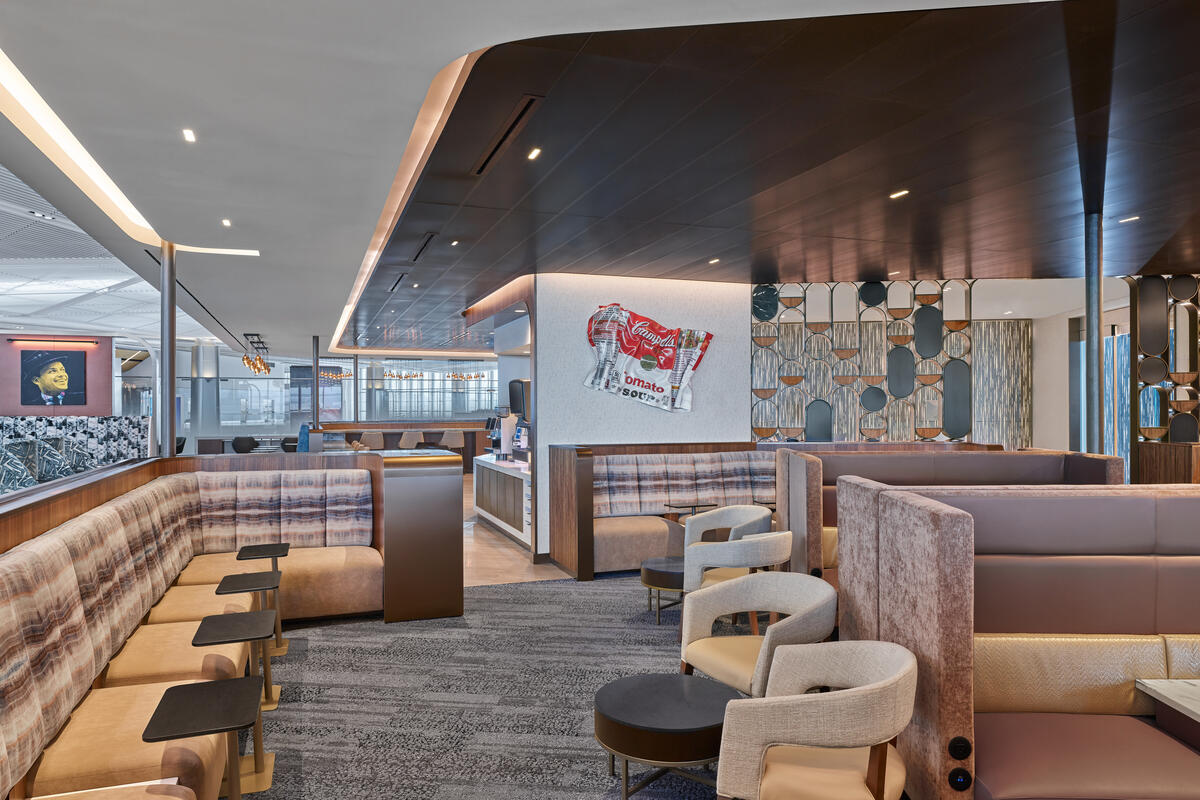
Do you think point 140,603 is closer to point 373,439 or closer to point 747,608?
point 747,608

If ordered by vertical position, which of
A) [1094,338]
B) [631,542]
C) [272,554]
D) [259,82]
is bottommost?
[631,542]

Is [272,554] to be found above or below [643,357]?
below

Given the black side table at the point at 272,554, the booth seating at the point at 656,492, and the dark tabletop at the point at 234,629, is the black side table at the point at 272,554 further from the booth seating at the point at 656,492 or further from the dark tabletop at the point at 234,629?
the booth seating at the point at 656,492

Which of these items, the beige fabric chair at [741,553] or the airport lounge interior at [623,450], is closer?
the airport lounge interior at [623,450]

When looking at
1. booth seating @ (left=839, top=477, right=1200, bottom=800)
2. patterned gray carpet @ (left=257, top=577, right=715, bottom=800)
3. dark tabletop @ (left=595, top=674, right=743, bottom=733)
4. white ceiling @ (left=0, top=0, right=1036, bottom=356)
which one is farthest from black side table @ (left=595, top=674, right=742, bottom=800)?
white ceiling @ (left=0, top=0, right=1036, bottom=356)

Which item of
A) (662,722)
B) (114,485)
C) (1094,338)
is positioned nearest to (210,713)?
(662,722)

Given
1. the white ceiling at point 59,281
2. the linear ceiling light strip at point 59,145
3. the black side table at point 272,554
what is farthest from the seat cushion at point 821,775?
the white ceiling at point 59,281

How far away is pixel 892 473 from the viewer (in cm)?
496

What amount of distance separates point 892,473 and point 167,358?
5271 millimetres

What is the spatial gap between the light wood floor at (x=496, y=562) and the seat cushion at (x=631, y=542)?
40 centimetres

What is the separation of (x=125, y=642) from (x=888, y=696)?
3.07m

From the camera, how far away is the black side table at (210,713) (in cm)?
185

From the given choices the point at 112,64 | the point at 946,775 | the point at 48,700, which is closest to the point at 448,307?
the point at 112,64

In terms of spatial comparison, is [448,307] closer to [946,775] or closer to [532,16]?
[532,16]
